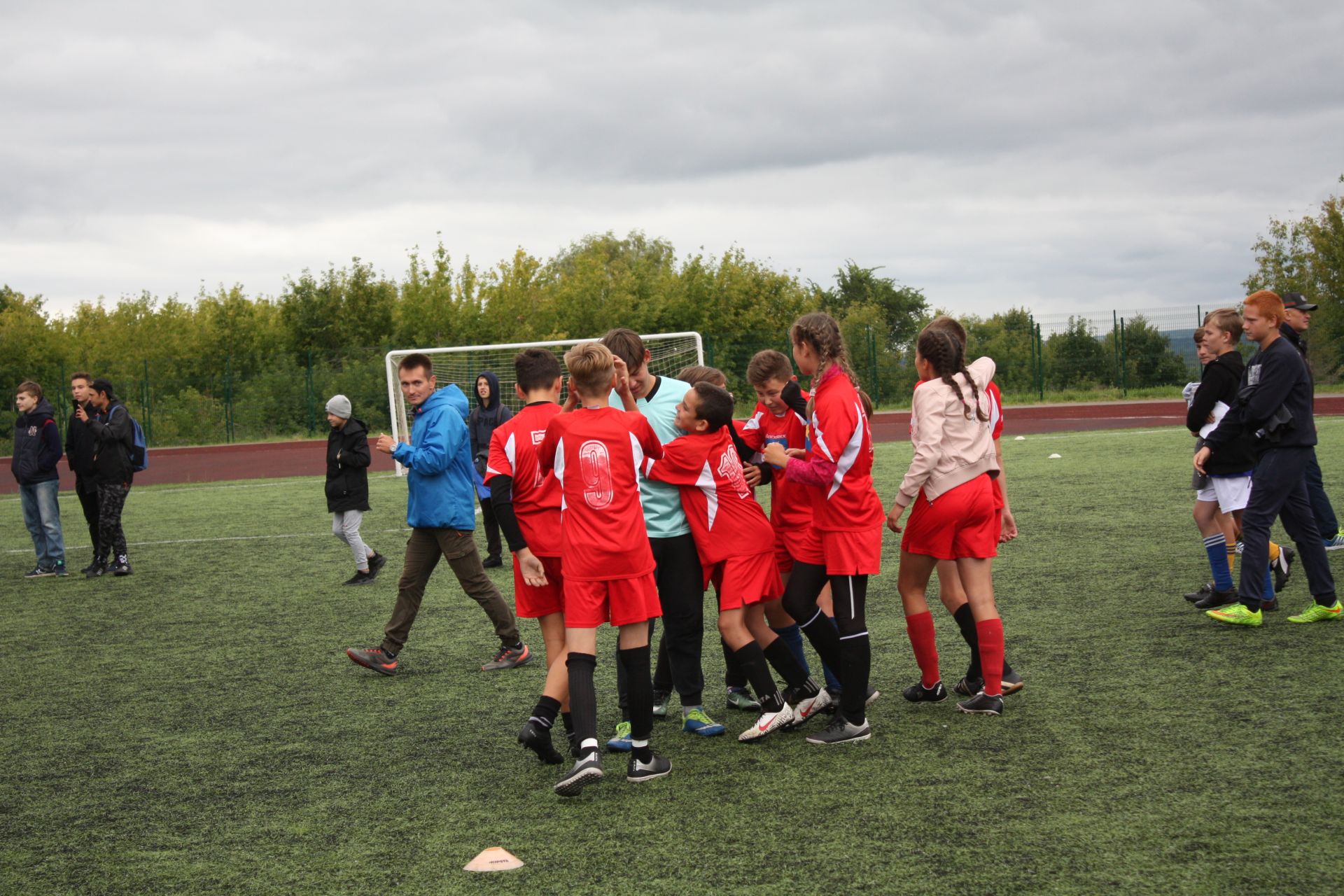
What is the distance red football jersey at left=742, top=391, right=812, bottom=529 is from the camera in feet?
14.9

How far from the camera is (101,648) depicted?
6.98m

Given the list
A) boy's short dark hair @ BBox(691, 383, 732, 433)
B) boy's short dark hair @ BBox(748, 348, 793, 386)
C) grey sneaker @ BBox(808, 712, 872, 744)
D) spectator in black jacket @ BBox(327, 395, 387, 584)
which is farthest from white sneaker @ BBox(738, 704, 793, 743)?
spectator in black jacket @ BBox(327, 395, 387, 584)

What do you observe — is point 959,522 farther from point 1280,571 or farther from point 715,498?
point 1280,571

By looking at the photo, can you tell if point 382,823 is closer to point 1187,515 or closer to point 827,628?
point 827,628

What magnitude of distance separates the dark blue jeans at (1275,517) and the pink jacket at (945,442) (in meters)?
2.07

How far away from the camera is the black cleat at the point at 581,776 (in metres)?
3.97

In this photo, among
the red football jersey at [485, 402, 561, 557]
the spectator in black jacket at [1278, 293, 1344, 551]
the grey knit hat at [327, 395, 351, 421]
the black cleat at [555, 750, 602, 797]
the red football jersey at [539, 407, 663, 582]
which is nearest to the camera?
the black cleat at [555, 750, 602, 797]

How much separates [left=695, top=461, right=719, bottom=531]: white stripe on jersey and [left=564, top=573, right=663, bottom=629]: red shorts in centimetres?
39

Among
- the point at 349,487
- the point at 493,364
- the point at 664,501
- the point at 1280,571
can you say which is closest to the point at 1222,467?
the point at 1280,571

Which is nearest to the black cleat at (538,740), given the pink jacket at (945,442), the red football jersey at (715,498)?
the red football jersey at (715,498)

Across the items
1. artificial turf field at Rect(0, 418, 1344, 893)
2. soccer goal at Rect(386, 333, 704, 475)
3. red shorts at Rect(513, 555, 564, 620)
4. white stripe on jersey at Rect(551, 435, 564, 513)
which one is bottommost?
artificial turf field at Rect(0, 418, 1344, 893)

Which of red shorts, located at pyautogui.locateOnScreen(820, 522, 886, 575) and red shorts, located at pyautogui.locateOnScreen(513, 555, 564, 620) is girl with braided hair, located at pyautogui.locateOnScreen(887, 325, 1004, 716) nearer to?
red shorts, located at pyautogui.locateOnScreen(820, 522, 886, 575)

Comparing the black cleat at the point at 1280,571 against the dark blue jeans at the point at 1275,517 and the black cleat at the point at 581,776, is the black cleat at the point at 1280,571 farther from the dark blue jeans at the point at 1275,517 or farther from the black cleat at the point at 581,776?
the black cleat at the point at 581,776

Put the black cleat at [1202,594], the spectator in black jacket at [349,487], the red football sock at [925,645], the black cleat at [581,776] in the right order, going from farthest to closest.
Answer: the spectator in black jacket at [349,487]
the black cleat at [1202,594]
the red football sock at [925,645]
the black cleat at [581,776]
